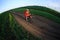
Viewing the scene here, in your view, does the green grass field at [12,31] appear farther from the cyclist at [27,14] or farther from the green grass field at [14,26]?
the cyclist at [27,14]

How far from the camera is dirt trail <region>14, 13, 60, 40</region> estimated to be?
1860 millimetres

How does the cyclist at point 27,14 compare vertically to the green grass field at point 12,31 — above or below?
above

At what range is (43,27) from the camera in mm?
1866

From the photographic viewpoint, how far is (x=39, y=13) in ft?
6.18

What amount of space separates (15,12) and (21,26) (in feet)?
0.52

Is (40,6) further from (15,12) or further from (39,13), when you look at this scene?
(15,12)

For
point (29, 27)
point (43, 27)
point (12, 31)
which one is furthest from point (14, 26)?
point (43, 27)

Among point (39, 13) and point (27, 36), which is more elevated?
point (39, 13)

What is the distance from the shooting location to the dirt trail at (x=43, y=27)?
1.86 m

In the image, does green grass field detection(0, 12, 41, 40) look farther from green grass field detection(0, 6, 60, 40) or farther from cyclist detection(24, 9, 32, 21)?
cyclist detection(24, 9, 32, 21)

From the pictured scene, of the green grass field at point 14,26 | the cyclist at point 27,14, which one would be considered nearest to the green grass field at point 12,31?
the green grass field at point 14,26

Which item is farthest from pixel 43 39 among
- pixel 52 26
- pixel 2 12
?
pixel 2 12

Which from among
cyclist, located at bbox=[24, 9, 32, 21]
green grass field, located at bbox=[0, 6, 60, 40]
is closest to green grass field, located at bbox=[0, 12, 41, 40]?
green grass field, located at bbox=[0, 6, 60, 40]

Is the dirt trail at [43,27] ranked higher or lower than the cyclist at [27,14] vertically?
lower
